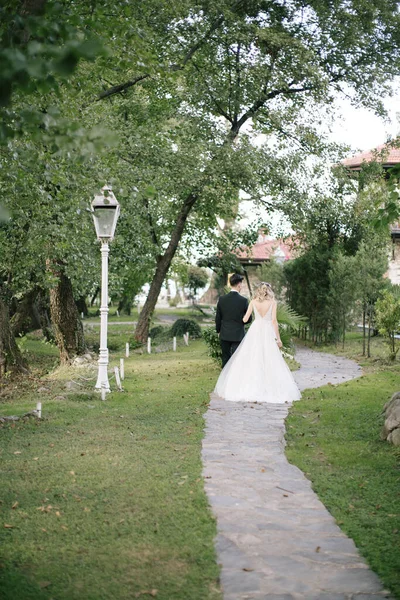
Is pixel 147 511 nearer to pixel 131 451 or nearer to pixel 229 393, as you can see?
pixel 131 451

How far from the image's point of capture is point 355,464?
746 cm

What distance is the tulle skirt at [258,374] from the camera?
1156 cm

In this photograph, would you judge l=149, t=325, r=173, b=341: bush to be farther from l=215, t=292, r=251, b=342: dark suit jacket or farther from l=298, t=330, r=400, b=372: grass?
l=215, t=292, r=251, b=342: dark suit jacket

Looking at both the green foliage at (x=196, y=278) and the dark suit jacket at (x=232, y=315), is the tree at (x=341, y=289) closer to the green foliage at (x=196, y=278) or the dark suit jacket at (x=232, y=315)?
the dark suit jacket at (x=232, y=315)

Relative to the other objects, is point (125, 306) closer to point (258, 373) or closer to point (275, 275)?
point (275, 275)

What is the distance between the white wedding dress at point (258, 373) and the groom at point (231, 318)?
0.54 meters

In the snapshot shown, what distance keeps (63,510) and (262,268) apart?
81.4 feet

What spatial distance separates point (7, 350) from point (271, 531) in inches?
444

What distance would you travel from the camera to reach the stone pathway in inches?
164

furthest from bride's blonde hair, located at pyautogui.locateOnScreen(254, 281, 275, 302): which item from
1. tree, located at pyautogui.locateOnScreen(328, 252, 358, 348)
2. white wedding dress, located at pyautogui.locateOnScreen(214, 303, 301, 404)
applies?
tree, located at pyautogui.locateOnScreen(328, 252, 358, 348)

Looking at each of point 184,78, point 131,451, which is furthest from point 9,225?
point 184,78

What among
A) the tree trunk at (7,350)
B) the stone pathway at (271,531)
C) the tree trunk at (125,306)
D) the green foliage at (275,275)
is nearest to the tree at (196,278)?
the tree trunk at (125,306)

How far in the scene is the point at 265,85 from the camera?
67.0 ft

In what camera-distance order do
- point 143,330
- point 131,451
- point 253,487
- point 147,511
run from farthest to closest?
point 143,330 → point 131,451 → point 253,487 → point 147,511
